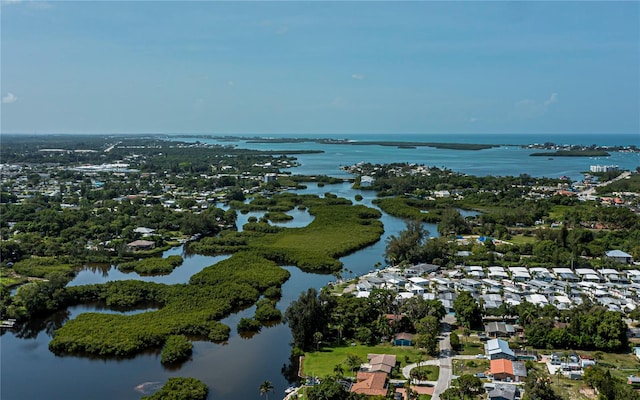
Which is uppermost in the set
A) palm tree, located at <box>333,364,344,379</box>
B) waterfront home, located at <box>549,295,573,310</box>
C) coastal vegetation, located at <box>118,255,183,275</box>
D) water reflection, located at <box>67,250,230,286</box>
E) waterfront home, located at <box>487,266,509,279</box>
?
waterfront home, located at <box>549,295,573,310</box>

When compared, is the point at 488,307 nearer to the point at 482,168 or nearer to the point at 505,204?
the point at 505,204

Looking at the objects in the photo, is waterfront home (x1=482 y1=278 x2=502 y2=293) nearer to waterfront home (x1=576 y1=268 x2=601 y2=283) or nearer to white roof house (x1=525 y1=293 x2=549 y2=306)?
white roof house (x1=525 y1=293 x2=549 y2=306)

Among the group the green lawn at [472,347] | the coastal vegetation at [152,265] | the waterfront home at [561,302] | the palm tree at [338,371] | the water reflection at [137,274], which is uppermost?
the waterfront home at [561,302]

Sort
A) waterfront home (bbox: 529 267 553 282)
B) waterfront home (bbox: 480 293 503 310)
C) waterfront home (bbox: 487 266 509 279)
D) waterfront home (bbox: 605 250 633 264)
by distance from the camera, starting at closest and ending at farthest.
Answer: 1. waterfront home (bbox: 480 293 503 310)
2. waterfront home (bbox: 529 267 553 282)
3. waterfront home (bbox: 487 266 509 279)
4. waterfront home (bbox: 605 250 633 264)

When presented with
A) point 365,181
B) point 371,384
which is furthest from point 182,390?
point 365,181

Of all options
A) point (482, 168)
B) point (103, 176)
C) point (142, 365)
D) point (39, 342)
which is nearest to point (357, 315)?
point (142, 365)

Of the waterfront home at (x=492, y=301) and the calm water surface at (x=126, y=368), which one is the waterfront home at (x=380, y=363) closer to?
the calm water surface at (x=126, y=368)

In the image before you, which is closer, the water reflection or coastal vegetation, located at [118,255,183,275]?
the water reflection

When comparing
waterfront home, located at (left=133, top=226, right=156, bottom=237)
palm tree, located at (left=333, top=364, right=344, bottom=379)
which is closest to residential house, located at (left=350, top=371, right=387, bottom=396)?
palm tree, located at (left=333, top=364, right=344, bottom=379)

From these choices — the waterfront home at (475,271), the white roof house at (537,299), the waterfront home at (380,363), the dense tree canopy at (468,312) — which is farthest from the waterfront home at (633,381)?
the waterfront home at (475,271)
